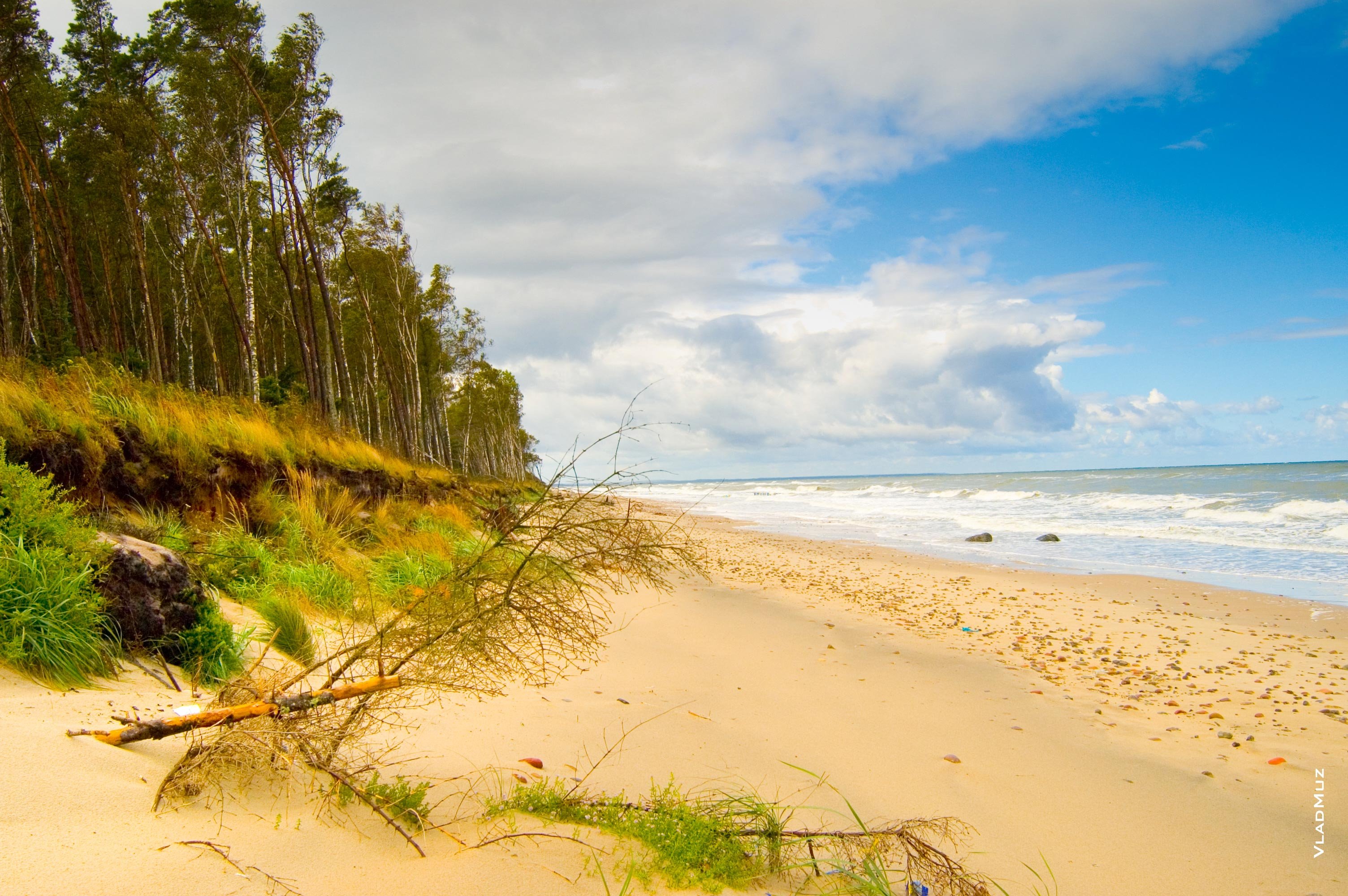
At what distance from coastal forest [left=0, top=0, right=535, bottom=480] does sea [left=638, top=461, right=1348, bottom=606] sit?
13804 mm

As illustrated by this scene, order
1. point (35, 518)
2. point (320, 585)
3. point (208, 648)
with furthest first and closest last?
point (320, 585) → point (208, 648) → point (35, 518)

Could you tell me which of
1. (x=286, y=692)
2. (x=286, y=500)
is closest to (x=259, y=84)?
(x=286, y=500)

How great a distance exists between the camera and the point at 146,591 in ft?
13.9

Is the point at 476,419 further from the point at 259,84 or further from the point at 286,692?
the point at 286,692

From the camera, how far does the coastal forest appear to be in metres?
18.1

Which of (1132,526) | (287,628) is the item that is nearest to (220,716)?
(287,628)

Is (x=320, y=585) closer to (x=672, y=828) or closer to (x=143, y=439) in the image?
(x=143, y=439)

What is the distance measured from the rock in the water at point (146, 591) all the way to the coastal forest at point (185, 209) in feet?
28.3

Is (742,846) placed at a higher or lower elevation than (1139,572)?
higher

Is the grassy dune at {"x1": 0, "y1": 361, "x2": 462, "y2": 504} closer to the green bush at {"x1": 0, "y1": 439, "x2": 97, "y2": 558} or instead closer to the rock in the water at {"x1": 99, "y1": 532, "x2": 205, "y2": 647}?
the green bush at {"x1": 0, "y1": 439, "x2": 97, "y2": 558}

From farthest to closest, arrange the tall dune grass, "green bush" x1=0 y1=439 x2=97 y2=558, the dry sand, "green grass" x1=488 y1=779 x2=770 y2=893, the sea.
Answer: the sea
the tall dune grass
"green bush" x1=0 y1=439 x2=97 y2=558
"green grass" x1=488 y1=779 x2=770 y2=893
the dry sand

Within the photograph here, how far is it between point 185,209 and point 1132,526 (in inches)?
1351

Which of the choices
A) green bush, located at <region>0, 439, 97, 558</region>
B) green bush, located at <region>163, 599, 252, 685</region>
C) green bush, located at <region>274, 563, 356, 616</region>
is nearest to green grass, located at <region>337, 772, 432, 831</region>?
green bush, located at <region>163, 599, 252, 685</region>

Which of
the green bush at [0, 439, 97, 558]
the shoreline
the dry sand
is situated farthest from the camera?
the shoreline
